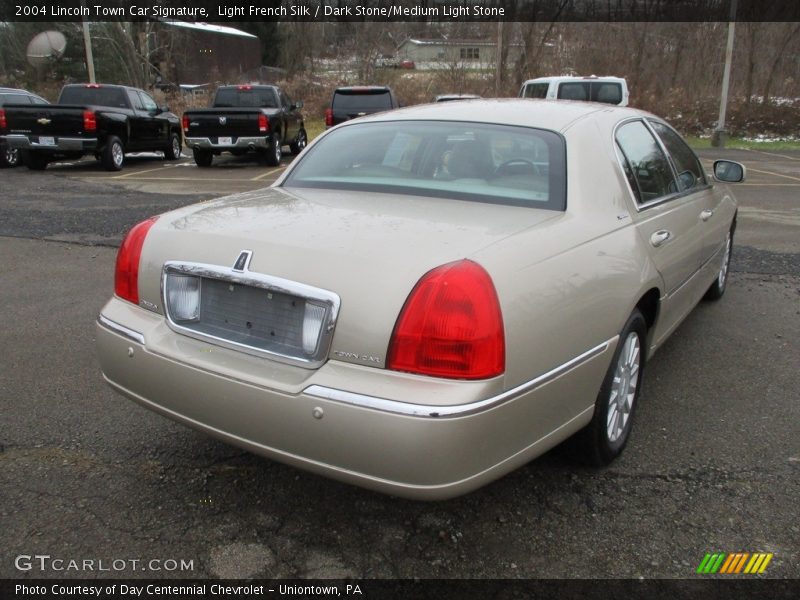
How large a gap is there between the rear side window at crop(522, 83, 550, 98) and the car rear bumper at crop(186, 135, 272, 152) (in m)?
6.37

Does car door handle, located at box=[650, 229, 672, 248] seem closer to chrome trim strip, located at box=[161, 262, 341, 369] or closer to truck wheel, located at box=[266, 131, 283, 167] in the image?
chrome trim strip, located at box=[161, 262, 341, 369]

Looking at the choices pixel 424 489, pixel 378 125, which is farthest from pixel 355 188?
pixel 424 489

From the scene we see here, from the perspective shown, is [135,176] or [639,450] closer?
[639,450]

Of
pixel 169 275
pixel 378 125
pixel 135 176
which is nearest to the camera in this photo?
pixel 169 275

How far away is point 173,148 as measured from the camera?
17297 millimetres

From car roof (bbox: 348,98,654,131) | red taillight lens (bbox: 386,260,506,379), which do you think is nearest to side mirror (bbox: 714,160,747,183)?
car roof (bbox: 348,98,654,131)

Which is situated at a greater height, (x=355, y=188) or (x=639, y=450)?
(x=355, y=188)

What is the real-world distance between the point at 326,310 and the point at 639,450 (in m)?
1.84

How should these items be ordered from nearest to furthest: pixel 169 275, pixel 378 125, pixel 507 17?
pixel 169 275 < pixel 378 125 < pixel 507 17

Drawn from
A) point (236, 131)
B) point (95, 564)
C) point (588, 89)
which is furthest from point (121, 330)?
point (588, 89)

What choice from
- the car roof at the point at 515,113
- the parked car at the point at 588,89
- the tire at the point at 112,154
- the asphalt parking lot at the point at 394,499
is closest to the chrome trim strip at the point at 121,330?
the asphalt parking lot at the point at 394,499

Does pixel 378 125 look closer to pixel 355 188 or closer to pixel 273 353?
pixel 355 188

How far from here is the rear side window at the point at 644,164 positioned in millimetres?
3408

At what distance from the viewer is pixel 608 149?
3.26 meters
